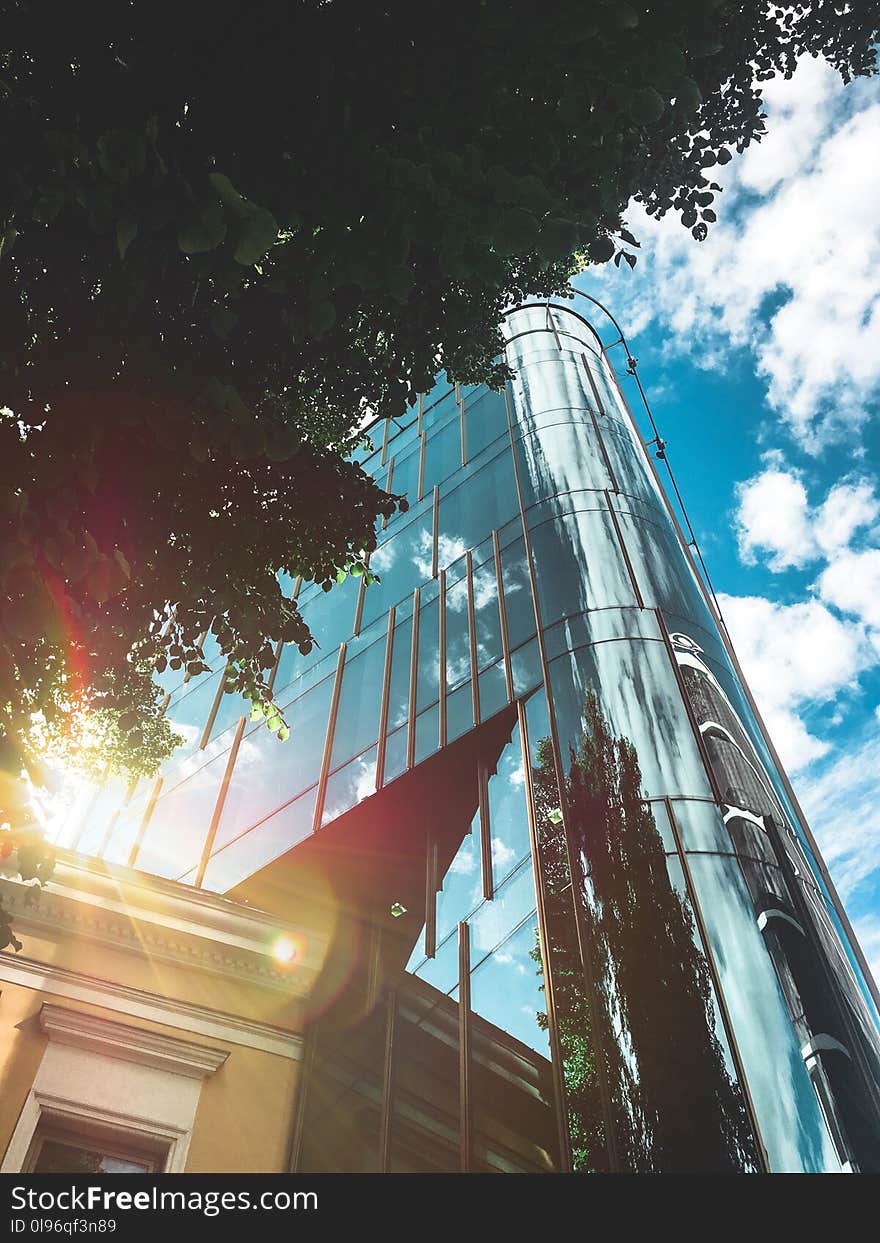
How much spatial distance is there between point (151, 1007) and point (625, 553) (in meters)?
8.89

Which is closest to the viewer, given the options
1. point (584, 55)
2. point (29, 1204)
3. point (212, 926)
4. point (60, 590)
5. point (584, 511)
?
point (584, 55)

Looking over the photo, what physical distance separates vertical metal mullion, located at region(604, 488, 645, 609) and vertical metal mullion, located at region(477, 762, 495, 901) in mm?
3288

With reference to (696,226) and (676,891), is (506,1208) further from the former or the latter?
(696,226)

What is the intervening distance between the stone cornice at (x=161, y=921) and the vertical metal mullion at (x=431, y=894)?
1704 millimetres

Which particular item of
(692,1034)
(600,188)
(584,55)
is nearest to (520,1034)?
(692,1034)

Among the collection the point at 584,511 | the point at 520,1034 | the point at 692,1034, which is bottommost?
the point at 692,1034

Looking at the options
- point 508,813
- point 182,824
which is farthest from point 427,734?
point 182,824

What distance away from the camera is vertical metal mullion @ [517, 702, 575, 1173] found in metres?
6.74

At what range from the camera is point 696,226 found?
676 cm

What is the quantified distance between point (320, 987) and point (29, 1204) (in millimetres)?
5092

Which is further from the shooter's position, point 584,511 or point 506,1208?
point 584,511

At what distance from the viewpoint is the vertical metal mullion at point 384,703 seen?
11642 mm

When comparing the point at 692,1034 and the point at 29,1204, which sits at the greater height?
the point at 692,1034

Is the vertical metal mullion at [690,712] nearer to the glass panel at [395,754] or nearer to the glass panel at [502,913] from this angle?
the glass panel at [502,913]
